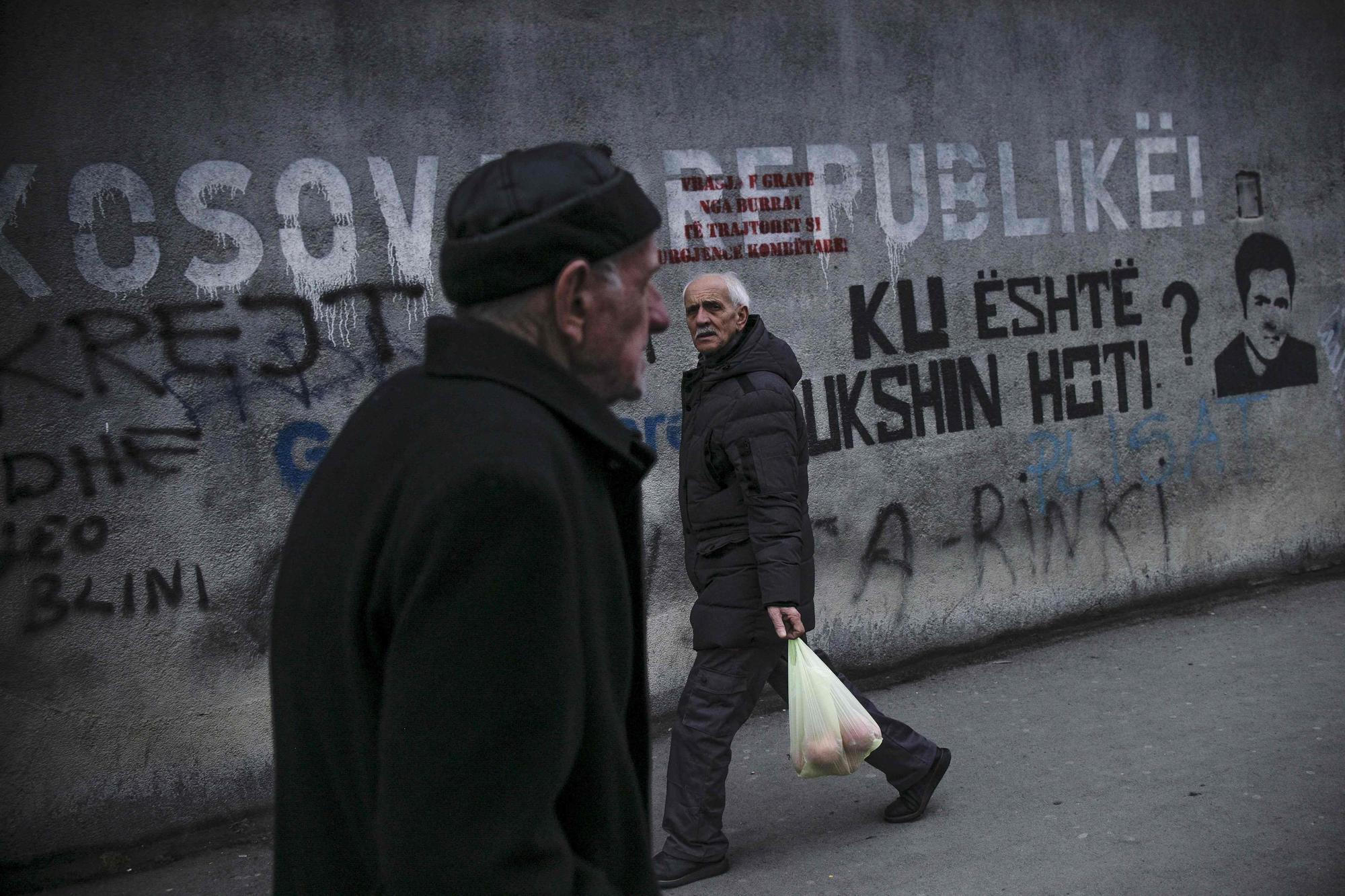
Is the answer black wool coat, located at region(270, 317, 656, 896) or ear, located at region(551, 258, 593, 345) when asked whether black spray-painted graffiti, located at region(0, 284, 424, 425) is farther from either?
ear, located at region(551, 258, 593, 345)

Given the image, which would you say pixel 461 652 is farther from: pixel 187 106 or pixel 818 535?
pixel 818 535

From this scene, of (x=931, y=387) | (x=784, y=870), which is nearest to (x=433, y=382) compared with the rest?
(x=784, y=870)

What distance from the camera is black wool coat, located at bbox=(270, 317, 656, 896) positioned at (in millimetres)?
1244

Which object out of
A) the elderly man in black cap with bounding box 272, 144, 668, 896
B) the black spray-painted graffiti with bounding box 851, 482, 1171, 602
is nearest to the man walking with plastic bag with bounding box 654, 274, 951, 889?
the black spray-painted graffiti with bounding box 851, 482, 1171, 602

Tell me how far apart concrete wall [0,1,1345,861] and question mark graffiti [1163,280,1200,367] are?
0.06ft

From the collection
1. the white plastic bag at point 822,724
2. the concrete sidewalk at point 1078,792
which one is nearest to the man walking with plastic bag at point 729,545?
the white plastic bag at point 822,724

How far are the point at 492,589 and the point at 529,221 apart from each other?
1.36 ft

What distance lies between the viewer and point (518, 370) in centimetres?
143

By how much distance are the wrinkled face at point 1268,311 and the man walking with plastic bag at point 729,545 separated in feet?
14.4

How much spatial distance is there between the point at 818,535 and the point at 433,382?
16.2 ft

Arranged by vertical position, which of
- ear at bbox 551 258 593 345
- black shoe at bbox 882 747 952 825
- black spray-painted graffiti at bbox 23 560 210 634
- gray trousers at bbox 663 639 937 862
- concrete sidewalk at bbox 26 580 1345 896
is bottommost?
concrete sidewalk at bbox 26 580 1345 896

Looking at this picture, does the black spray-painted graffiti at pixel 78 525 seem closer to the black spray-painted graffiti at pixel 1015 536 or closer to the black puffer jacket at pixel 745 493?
the black puffer jacket at pixel 745 493

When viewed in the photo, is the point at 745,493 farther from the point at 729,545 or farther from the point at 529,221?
the point at 529,221

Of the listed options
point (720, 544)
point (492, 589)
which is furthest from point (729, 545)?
point (492, 589)
